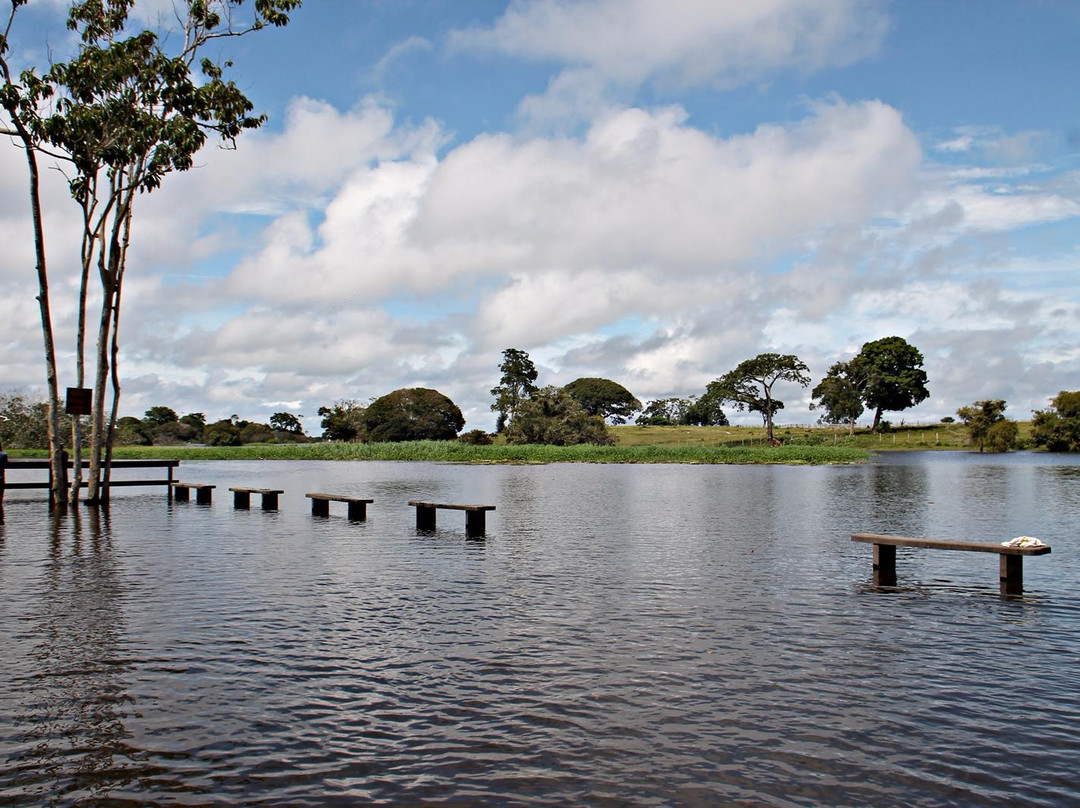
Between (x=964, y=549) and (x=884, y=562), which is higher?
(x=964, y=549)

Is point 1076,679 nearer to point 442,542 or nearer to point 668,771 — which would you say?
point 668,771

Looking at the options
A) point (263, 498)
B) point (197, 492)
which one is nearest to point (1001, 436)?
point (263, 498)

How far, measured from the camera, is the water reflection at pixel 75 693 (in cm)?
626

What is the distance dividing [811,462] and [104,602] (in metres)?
68.9

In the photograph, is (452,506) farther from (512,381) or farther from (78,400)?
(512,381)

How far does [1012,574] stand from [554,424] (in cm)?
7956

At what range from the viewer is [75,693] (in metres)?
8.12

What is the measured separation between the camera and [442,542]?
2047 cm

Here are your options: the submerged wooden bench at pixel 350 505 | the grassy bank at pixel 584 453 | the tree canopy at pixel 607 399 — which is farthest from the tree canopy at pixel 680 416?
the submerged wooden bench at pixel 350 505

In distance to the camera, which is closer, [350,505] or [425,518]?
[425,518]

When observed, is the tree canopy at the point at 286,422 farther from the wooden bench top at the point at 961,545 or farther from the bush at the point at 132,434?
the wooden bench top at the point at 961,545

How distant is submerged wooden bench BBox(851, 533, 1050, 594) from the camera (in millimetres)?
13938

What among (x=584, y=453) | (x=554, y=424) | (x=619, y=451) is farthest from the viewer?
(x=554, y=424)

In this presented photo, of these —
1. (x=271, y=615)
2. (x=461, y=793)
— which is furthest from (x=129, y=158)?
(x=461, y=793)
